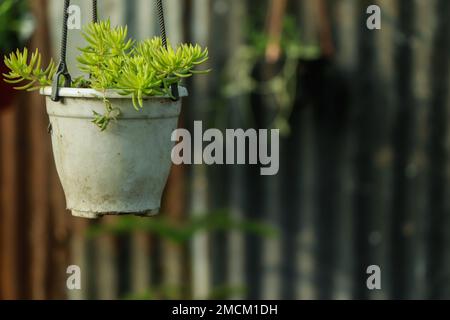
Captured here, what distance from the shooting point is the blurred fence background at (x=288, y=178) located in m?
4.21

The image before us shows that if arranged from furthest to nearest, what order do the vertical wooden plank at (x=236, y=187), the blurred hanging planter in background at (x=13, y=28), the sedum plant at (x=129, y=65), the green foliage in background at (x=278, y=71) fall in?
the vertical wooden plank at (x=236, y=187) < the green foliage in background at (x=278, y=71) < the blurred hanging planter in background at (x=13, y=28) < the sedum plant at (x=129, y=65)

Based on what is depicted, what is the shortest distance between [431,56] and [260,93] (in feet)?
2.79

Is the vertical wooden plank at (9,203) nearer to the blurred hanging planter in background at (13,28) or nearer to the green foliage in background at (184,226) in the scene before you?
the green foliage in background at (184,226)

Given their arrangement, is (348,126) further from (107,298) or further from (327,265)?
(107,298)

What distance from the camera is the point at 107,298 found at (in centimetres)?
428

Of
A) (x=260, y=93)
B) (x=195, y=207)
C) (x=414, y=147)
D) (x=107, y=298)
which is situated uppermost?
(x=260, y=93)

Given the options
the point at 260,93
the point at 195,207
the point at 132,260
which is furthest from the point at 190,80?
the point at 132,260

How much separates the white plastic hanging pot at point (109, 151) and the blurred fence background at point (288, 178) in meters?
2.41

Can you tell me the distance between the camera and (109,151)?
172cm

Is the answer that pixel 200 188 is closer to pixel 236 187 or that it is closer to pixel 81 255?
pixel 236 187

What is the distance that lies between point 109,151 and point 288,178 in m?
2.57

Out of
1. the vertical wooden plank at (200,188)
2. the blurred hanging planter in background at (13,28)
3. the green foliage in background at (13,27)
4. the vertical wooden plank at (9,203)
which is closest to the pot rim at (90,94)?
the blurred hanging planter in background at (13,28)

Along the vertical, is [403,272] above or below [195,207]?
below

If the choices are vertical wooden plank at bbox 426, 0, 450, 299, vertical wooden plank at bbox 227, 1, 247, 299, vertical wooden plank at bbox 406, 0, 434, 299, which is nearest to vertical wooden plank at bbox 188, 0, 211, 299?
vertical wooden plank at bbox 227, 1, 247, 299
